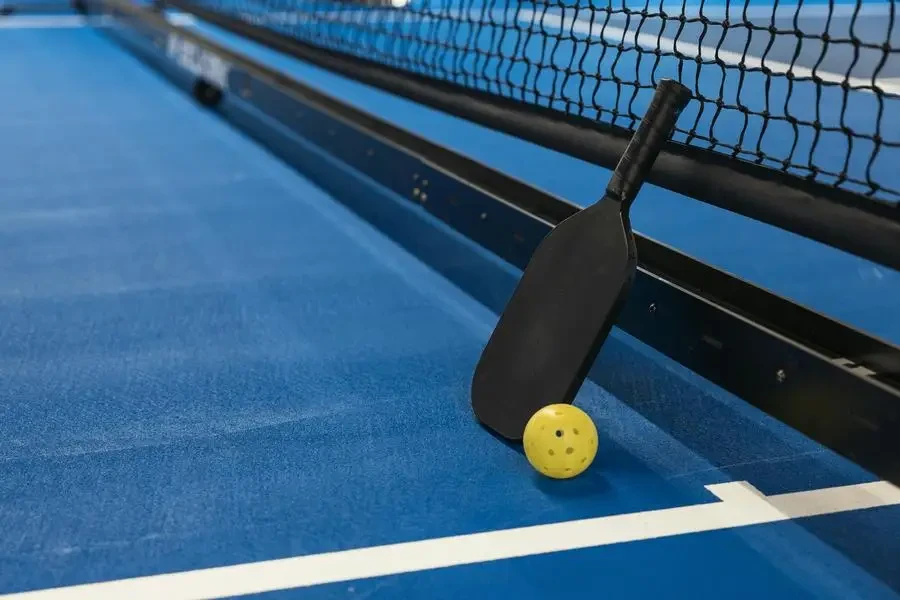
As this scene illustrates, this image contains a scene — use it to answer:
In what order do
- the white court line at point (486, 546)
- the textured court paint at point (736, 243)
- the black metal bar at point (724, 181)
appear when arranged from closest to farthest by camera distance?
the white court line at point (486, 546), the black metal bar at point (724, 181), the textured court paint at point (736, 243)

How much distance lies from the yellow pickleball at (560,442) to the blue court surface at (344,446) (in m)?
0.03

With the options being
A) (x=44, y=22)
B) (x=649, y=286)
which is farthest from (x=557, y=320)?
(x=44, y=22)

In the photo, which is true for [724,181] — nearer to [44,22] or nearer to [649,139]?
[649,139]

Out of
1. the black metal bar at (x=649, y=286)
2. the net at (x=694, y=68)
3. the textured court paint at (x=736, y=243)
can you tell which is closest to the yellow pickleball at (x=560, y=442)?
the black metal bar at (x=649, y=286)

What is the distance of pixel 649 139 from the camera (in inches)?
61.4

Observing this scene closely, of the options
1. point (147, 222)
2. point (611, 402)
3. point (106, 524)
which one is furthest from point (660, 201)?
point (106, 524)

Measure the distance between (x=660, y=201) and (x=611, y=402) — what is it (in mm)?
1268

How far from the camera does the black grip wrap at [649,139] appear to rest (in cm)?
155

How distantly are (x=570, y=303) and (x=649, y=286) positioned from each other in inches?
5.8

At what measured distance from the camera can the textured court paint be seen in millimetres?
2139

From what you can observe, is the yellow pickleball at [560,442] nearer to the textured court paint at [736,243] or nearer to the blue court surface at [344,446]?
the blue court surface at [344,446]

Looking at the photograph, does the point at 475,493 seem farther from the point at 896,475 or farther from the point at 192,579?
the point at 896,475

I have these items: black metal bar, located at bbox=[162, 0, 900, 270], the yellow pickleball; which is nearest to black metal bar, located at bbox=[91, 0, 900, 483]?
black metal bar, located at bbox=[162, 0, 900, 270]

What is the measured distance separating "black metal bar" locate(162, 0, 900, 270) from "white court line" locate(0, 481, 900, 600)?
0.36m
